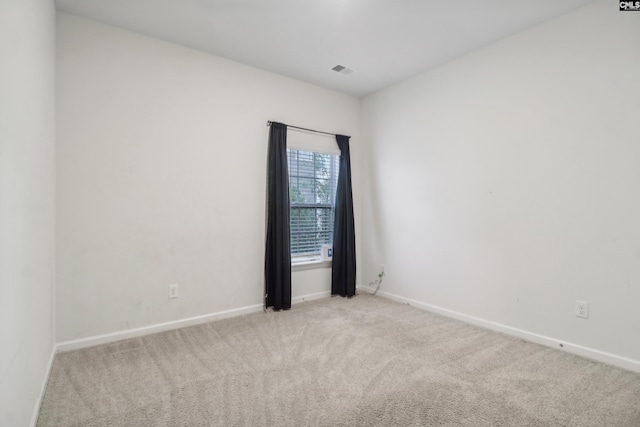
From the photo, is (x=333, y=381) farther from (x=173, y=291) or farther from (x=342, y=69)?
(x=342, y=69)

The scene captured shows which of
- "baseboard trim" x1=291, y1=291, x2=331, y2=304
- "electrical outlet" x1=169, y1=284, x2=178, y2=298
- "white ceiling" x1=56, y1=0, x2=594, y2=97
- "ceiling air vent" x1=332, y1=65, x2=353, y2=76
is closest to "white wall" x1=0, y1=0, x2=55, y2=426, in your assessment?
"white ceiling" x1=56, y1=0, x2=594, y2=97

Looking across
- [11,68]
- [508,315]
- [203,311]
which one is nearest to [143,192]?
[203,311]

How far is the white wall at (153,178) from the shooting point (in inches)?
96.2

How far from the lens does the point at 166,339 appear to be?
103 inches

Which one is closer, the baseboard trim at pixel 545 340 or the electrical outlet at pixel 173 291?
the baseboard trim at pixel 545 340

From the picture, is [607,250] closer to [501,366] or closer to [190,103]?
[501,366]

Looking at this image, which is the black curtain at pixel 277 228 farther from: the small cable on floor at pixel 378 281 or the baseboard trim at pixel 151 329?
the small cable on floor at pixel 378 281

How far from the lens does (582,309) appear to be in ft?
7.68

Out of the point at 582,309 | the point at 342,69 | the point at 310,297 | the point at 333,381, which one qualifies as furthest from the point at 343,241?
the point at 582,309

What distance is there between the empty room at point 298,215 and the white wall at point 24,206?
0.06 feet

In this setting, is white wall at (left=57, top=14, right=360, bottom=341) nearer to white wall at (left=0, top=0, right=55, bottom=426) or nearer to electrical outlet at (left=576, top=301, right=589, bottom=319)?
white wall at (left=0, top=0, right=55, bottom=426)

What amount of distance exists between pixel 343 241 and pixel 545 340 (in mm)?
2193

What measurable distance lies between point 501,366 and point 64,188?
11.3 feet

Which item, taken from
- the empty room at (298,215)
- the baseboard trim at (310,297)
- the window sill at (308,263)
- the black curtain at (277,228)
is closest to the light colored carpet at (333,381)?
the empty room at (298,215)
